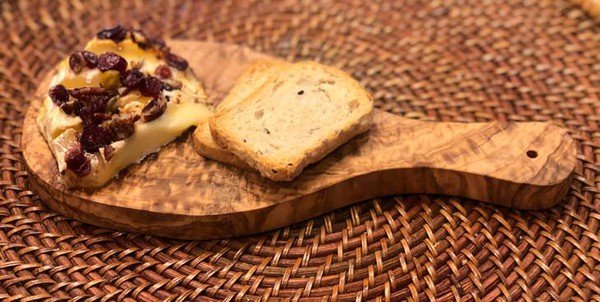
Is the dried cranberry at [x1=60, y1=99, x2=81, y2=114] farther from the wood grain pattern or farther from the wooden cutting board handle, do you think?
the wooden cutting board handle

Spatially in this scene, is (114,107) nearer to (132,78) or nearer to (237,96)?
(132,78)

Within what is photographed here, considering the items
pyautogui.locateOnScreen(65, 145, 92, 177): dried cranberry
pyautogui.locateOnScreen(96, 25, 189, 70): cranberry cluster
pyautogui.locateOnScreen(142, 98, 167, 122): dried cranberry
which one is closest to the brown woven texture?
pyautogui.locateOnScreen(65, 145, 92, 177): dried cranberry

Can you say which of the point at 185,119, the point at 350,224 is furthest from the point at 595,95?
the point at 185,119

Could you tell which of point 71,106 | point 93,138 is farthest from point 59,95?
point 93,138

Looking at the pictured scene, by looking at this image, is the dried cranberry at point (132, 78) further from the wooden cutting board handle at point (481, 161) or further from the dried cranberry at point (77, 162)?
the wooden cutting board handle at point (481, 161)

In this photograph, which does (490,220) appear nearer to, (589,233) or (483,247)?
(483,247)
